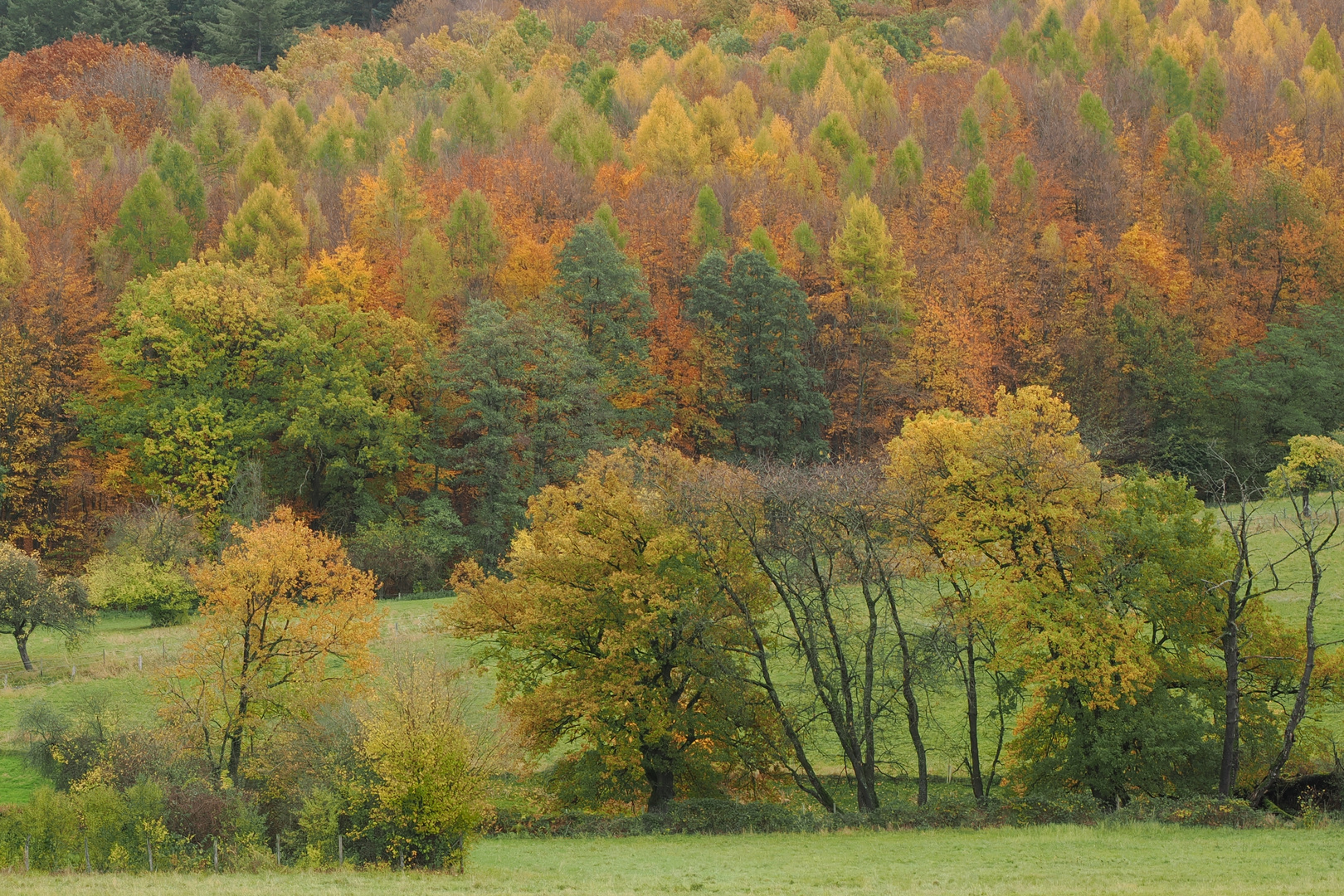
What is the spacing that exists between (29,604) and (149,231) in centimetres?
3080

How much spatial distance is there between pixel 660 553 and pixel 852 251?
40.1m

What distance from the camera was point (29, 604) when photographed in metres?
43.0

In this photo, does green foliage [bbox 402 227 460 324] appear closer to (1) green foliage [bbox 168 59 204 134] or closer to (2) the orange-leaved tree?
(1) green foliage [bbox 168 59 204 134]

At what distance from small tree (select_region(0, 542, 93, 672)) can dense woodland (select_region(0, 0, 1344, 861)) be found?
313 millimetres

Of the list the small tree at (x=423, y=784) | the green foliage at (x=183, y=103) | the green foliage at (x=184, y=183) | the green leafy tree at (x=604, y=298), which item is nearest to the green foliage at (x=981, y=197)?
the green leafy tree at (x=604, y=298)

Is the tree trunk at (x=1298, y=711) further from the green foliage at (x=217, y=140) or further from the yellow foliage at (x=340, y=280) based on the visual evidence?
the green foliage at (x=217, y=140)

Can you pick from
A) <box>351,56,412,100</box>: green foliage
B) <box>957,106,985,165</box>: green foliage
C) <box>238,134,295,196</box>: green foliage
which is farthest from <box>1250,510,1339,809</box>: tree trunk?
<box>351,56,412,100</box>: green foliage

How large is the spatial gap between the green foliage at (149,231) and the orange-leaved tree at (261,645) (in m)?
35.3

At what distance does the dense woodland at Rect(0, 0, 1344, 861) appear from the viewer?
31688mm

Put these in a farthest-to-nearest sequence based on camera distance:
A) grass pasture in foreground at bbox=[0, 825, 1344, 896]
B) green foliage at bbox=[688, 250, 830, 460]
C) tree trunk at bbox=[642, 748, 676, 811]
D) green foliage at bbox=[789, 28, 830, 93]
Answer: green foliage at bbox=[789, 28, 830, 93] < green foliage at bbox=[688, 250, 830, 460] < tree trunk at bbox=[642, 748, 676, 811] < grass pasture in foreground at bbox=[0, 825, 1344, 896]

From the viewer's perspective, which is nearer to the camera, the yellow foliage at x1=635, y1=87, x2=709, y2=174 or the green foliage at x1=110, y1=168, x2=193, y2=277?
the green foliage at x1=110, y1=168, x2=193, y2=277

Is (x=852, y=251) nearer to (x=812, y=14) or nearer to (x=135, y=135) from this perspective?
(x=135, y=135)

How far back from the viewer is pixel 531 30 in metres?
117

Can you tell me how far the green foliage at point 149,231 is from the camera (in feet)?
222
